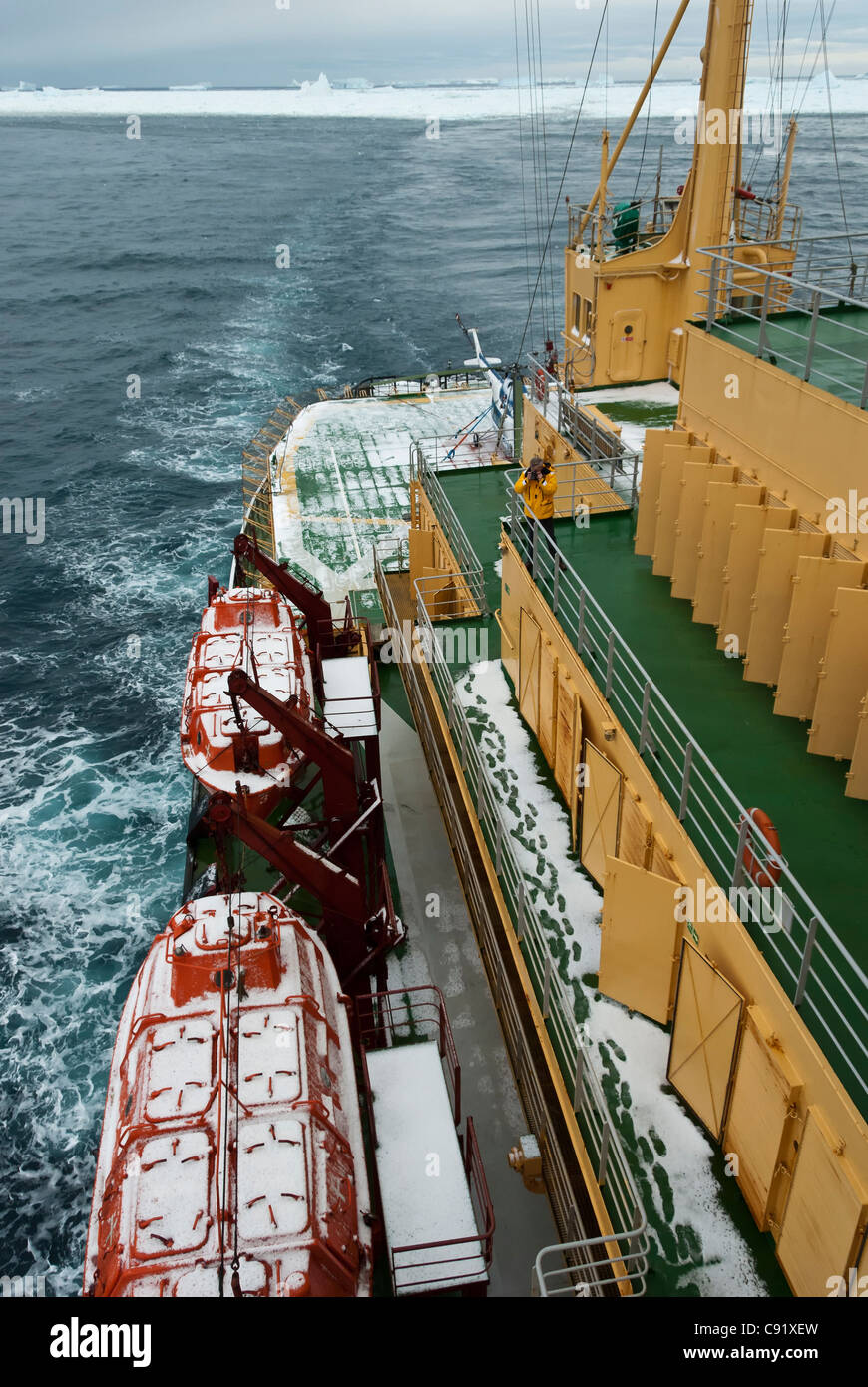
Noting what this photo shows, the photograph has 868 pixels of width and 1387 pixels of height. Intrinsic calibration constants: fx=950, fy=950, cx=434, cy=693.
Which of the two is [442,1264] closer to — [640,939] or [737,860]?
[640,939]

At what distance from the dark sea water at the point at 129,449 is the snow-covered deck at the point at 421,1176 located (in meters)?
6.59

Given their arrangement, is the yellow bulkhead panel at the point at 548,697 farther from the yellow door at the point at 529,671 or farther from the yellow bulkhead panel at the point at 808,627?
the yellow bulkhead panel at the point at 808,627

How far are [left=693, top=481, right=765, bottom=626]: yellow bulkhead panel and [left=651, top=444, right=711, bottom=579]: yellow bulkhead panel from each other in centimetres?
81

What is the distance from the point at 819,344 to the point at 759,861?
6.20m

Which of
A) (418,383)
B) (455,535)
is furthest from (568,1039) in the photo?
(418,383)

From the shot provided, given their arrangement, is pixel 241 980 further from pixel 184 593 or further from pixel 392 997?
pixel 184 593

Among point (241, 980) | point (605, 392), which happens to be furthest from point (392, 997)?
point (605, 392)

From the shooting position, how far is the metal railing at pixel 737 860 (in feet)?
22.3

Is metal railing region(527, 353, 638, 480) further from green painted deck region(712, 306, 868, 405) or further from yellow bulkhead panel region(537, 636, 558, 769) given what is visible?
yellow bulkhead panel region(537, 636, 558, 769)

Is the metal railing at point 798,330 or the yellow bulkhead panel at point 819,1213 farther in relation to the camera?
the metal railing at point 798,330

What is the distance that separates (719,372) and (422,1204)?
10.4 m

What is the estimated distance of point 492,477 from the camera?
20688mm

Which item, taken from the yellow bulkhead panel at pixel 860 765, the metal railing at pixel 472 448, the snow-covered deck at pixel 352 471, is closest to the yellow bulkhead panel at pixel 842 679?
the yellow bulkhead panel at pixel 860 765

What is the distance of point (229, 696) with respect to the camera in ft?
51.2
